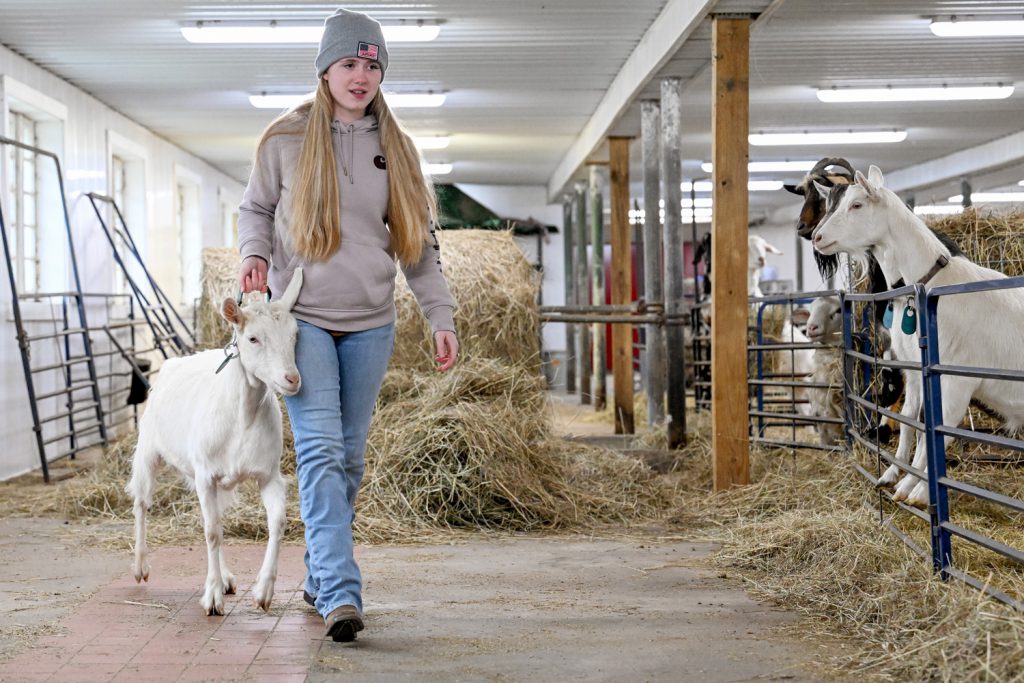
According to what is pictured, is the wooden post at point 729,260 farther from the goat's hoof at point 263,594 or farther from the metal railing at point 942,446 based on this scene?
the goat's hoof at point 263,594

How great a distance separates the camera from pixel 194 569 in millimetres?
4898

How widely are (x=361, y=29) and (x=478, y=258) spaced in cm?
476

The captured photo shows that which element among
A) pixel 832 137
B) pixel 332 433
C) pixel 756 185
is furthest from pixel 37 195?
pixel 756 185

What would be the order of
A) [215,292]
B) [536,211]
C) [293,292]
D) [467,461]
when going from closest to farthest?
[293,292] → [467,461] → [215,292] → [536,211]

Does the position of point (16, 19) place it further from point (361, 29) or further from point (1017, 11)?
point (1017, 11)

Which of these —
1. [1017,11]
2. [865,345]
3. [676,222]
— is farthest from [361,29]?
[1017,11]

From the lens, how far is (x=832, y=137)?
15461mm

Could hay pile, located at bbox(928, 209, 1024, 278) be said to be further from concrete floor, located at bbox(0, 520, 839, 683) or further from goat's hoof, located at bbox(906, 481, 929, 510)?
concrete floor, located at bbox(0, 520, 839, 683)

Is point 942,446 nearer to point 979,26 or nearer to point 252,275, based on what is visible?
point 252,275

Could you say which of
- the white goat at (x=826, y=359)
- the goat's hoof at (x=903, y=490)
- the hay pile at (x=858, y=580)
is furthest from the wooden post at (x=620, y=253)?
the goat's hoof at (x=903, y=490)

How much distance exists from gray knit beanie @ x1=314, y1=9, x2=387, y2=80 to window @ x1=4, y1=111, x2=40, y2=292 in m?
6.22

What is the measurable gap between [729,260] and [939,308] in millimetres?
1732

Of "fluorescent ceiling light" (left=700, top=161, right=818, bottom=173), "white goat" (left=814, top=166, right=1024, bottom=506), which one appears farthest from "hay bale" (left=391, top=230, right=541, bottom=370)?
"fluorescent ceiling light" (left=700, top=161, right=818, bottom=173)

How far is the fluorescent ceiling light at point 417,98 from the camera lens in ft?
38.7
